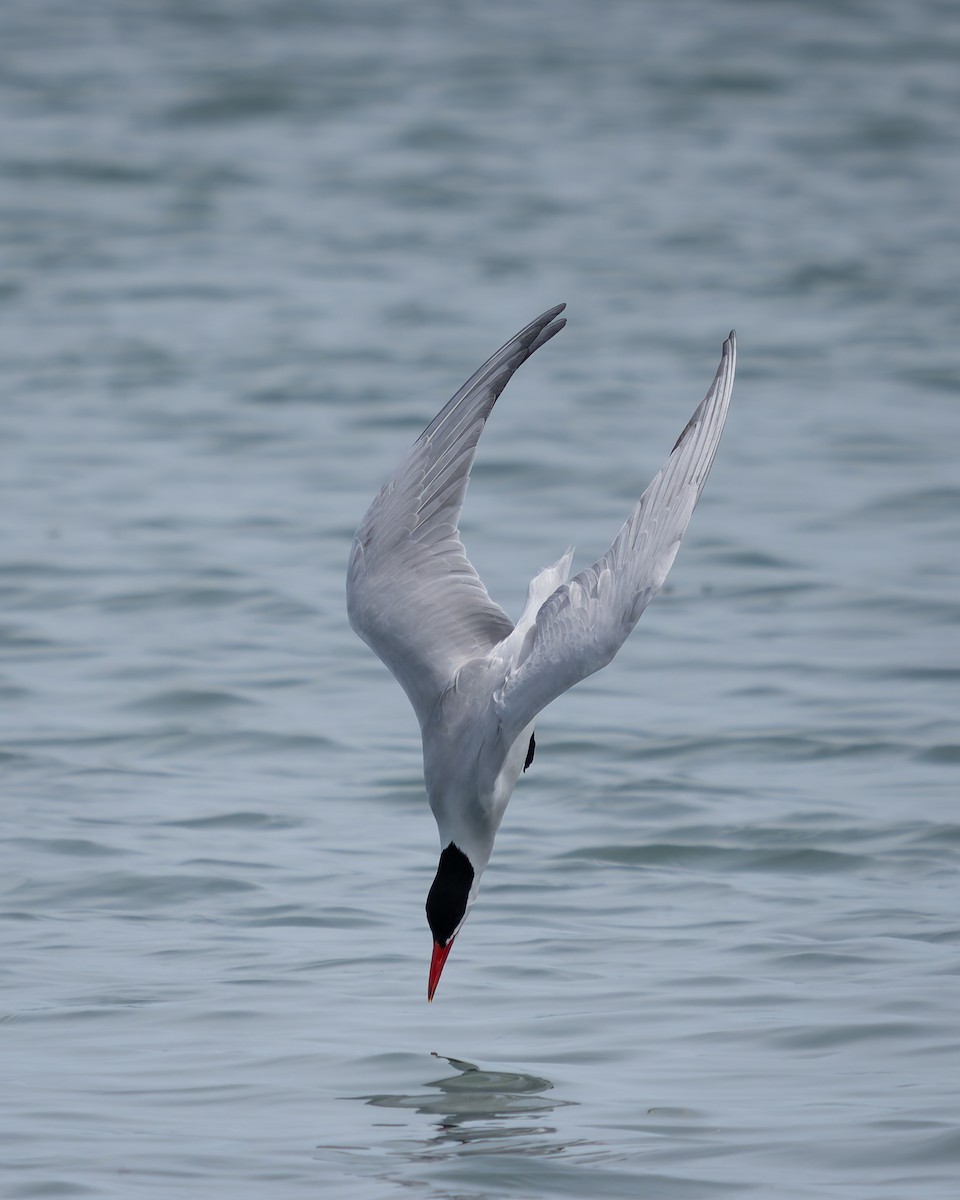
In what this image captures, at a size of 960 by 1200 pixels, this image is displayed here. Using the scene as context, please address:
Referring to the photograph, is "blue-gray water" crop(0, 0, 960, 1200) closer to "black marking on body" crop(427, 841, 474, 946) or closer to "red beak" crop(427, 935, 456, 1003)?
"red beak" crop(427, 935, 456, 1003)

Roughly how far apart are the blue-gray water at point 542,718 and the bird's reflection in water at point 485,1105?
0.02 m

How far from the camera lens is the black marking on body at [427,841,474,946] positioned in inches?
214

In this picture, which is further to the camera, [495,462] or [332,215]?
[332,215]

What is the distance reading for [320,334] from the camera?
665 inches

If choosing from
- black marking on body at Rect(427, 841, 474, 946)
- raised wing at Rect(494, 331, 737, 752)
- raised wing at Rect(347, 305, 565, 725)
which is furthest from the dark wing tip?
black marking on body at Rect(427, 841, 474, 946)

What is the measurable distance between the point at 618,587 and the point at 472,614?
Answer: 0.94 metres

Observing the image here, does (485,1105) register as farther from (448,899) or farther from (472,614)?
(472,614)

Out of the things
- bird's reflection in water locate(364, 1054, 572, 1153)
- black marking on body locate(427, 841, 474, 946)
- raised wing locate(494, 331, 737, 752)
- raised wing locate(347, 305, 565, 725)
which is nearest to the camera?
bird's reflection in water locate(364, 1054, 572, 1153)

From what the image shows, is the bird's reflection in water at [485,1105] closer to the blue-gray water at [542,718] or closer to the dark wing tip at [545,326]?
the blue-gray water at [542,718]

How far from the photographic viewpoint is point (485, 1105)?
5.03 metres

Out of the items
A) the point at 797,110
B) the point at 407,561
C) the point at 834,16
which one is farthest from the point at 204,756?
the point at 834,16

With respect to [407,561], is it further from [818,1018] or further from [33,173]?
[33,173]

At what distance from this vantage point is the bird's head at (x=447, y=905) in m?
5.45

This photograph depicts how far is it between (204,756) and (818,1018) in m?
3.26
